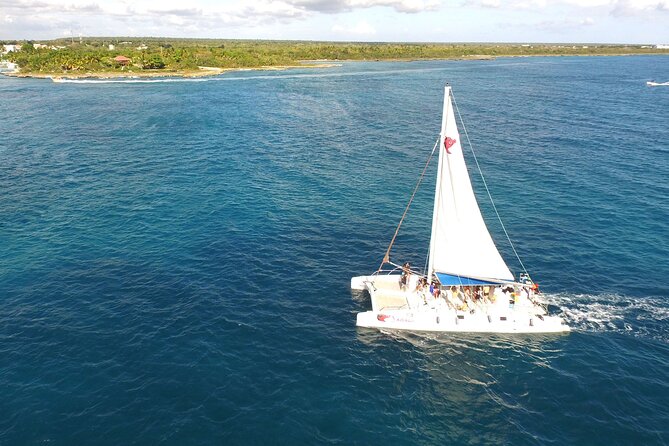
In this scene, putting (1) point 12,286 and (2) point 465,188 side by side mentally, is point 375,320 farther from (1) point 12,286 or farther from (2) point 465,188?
(1) point 12,286

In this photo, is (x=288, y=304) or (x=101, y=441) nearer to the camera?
(x=101, y=441)

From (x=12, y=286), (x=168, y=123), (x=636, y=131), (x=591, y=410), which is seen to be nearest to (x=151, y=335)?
(x=12, y=286)

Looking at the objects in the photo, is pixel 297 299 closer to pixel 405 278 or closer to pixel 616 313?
pixel 405 278

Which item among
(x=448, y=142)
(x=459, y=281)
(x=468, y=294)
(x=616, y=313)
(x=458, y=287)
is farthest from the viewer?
(x=458, y=287)

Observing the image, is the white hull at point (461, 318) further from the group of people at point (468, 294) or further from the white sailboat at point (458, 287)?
the group of people at point (468, 294)

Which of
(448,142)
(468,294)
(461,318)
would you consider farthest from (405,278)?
(448,142)

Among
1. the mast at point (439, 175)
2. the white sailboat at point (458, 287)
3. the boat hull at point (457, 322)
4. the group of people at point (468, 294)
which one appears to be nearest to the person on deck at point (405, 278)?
the white sailboat at point (458, 287)
